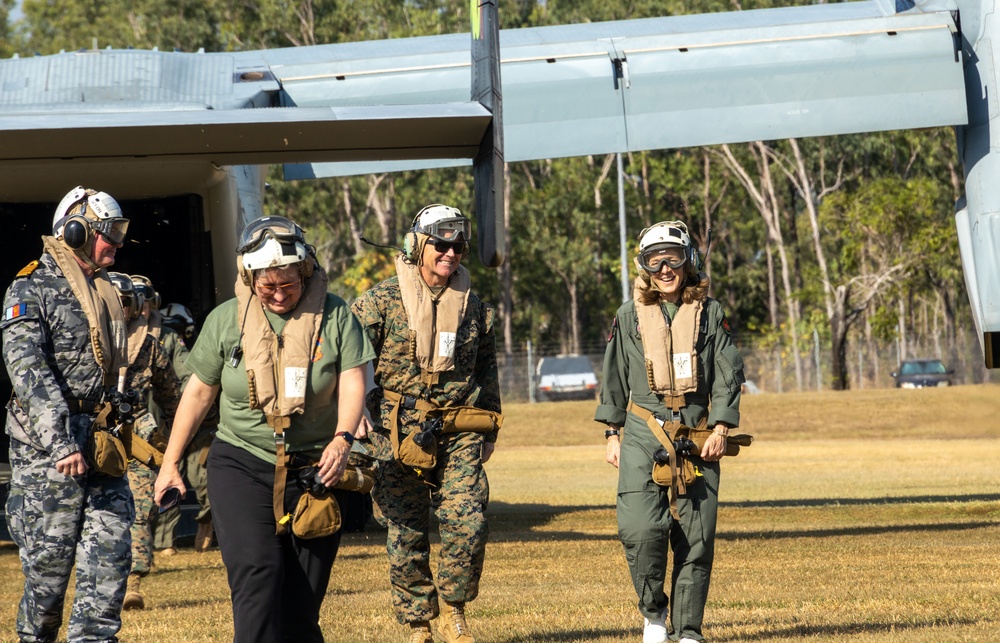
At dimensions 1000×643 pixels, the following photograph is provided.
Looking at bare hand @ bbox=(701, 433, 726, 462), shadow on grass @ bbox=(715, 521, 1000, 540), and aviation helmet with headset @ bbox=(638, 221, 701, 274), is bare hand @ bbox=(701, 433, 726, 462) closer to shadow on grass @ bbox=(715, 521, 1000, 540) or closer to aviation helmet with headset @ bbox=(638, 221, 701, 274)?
aviation helmet with headset @ bbox=(638, 221, 701, 274)

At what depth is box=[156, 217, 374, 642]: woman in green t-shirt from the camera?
5.10 meters

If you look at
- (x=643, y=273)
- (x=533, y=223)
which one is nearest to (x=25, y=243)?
(x=643, y=273)

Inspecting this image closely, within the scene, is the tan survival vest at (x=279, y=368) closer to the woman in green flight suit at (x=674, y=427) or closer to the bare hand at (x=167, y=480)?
the bare hand at (x=167, y=480)

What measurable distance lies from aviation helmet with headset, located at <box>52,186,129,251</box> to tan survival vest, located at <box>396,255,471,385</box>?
157 centimetres

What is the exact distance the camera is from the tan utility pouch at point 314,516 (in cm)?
505

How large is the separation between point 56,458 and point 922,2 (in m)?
9.51

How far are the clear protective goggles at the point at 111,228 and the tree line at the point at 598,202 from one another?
42323 mm

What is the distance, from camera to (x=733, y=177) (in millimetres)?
59125

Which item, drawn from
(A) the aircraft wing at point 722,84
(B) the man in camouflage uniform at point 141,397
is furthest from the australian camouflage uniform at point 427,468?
(A) the aircraft wing at point 722,84

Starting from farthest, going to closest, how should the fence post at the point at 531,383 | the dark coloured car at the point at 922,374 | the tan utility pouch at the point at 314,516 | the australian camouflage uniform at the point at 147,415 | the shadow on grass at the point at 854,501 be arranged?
the dark coloured car at the point at 922,374, the fence post at the point at 531,383, the shadow on grass at the point at 854,501, the australian camouflage uniform at the point at 147,415, the tan utility pouch at the point at 314,516

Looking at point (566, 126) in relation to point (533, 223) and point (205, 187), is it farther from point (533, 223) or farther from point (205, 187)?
point (533, 223)

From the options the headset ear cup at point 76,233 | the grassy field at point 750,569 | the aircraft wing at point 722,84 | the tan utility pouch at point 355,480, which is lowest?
the grassy field at point 750,569

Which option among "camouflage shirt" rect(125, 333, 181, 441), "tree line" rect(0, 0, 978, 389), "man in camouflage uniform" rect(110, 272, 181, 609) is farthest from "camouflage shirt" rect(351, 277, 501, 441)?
"tree line" rect(0, 0, 978, 389)

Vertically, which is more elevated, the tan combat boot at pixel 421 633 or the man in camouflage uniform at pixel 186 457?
the man in camouflage uniform at pixel 186 457
